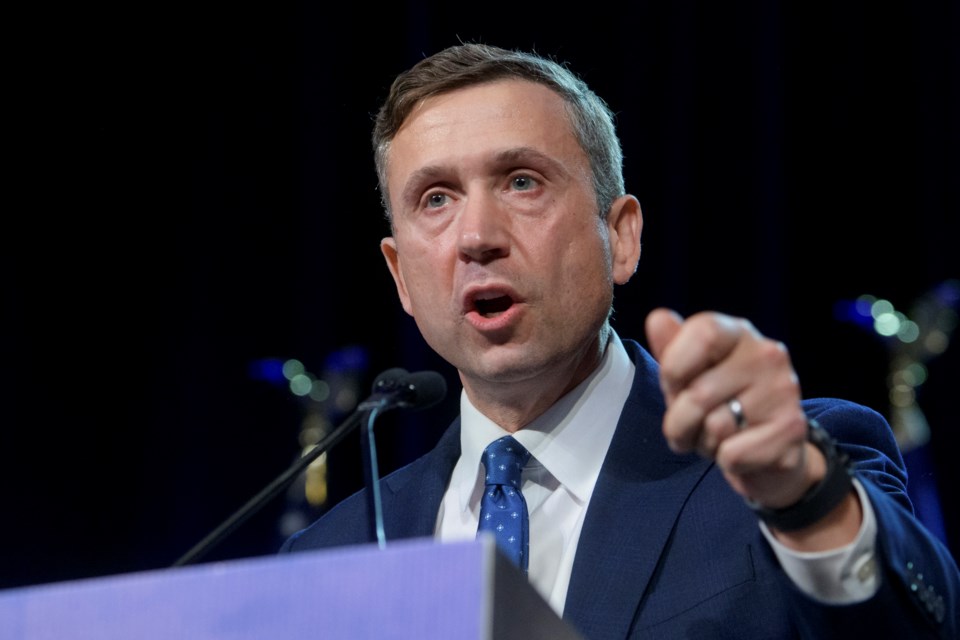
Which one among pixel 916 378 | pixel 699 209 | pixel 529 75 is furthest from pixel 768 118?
pixel 529 75

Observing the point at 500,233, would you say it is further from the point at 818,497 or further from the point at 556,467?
the point at 818,497

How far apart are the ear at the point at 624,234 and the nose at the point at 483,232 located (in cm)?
28

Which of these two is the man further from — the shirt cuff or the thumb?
the thumb

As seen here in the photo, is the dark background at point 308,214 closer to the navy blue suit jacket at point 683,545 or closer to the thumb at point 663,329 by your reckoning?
the navy blue suit jacket at point 683,545

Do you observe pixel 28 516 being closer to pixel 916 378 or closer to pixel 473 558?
pixel 916 378

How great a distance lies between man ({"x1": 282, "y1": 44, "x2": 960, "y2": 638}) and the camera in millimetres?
1189

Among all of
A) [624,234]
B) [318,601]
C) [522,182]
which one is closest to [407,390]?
[522,182]

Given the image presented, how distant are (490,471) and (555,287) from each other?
323 millimetres

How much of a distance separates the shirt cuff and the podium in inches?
14.3

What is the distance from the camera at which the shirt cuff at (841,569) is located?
1.18 m

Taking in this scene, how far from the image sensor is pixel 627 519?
172 cm

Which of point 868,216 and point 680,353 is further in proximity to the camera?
point 868,216

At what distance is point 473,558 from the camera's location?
0.82 metres

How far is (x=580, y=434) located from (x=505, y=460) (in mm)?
135
